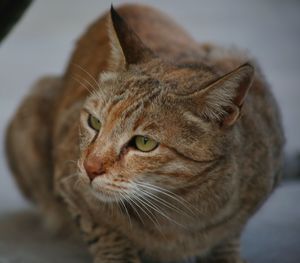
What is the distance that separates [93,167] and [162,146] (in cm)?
27

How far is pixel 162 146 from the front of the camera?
2.30m

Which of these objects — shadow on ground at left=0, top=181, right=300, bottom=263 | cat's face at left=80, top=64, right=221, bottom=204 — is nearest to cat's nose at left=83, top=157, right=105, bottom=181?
cat's face at left=80, top=64, right=221, bottom=204

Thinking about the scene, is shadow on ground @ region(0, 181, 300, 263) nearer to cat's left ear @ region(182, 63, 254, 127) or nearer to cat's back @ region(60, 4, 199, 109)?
cat's back @ region(60, 4, 199, 109)

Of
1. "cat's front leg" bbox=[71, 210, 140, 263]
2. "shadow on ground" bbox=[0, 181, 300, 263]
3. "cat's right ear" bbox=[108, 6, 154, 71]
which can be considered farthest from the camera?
"shadow on ground" bbox=[0, 181, 300, 263]

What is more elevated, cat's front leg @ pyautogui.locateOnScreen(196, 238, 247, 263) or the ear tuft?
the ear tuft

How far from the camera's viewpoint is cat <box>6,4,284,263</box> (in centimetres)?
229

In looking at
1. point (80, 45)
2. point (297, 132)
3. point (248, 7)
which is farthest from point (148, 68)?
point (248, 7)

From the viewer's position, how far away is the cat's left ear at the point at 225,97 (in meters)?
2.23

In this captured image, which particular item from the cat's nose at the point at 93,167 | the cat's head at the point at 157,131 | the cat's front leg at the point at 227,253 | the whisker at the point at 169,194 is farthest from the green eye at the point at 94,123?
the cat's front leg at the point at 227,253

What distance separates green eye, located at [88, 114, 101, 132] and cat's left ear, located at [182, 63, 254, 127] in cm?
38

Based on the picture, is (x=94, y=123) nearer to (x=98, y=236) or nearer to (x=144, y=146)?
(x=144, y=146)

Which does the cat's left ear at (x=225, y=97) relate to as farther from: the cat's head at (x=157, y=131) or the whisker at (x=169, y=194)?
the whisker at (x=169, y=194)

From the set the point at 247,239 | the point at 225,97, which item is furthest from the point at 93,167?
the point at 247,239

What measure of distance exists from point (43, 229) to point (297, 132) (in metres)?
1.89
